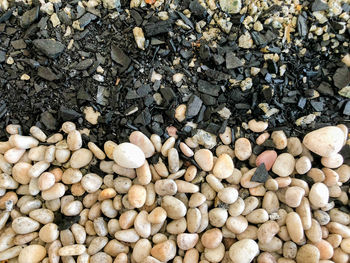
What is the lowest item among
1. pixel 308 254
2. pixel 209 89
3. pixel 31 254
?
pixel 31 254

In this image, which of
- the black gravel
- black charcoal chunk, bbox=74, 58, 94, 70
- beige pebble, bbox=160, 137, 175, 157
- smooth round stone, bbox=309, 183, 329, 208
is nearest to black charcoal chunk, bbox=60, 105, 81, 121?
the black gravel

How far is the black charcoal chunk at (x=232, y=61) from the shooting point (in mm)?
1020

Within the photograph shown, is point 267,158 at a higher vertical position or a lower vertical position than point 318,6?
lower

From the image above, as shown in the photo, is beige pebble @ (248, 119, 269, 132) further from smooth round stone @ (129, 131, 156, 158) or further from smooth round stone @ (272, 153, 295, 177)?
smooth round stone @ (129, 131, 156, 158)

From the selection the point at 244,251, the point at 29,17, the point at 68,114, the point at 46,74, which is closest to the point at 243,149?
the point at 244,251

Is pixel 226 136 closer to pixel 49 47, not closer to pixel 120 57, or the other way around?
pixel 120 57

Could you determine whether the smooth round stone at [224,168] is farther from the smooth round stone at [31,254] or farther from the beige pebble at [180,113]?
the smooth round stone at [31,254]

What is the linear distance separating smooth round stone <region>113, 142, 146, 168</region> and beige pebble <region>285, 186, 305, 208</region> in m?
0.42

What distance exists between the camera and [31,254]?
3.06 feet

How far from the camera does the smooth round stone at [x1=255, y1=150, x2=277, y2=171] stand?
39.6 inches

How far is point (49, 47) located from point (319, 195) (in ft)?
2.91

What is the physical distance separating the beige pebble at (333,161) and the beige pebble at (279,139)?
0.12 meters

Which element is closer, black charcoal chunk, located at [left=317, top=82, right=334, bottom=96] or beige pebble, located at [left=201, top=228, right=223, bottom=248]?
beige pebble, located at [left=201, top=228, right=223, bottom=248]

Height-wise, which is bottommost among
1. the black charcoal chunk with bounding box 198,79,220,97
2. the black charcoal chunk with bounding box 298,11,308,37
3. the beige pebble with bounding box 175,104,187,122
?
the beige pebble with bounding box 175,104,187,122
